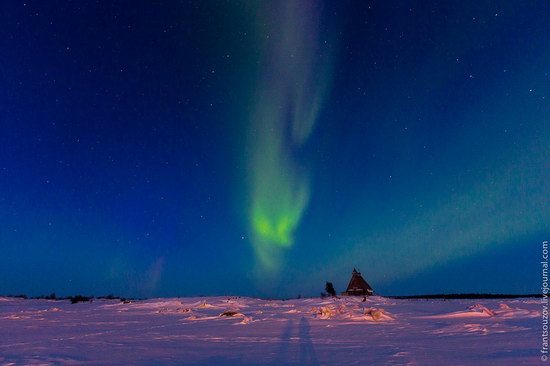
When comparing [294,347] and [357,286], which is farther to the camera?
[357,286]

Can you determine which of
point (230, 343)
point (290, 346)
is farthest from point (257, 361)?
point (230, 343)

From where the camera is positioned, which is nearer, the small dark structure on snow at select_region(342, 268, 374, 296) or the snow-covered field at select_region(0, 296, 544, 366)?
the snow-covered field at select_region(0, 296, 544, 366)

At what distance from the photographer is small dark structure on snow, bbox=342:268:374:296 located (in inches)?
1113

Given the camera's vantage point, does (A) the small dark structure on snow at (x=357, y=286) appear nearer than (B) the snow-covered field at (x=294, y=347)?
No

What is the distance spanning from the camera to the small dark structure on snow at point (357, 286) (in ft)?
92.7

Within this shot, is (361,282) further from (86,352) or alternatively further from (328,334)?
(86,352)

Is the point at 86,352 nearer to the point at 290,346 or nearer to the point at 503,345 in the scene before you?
the point at 290,346

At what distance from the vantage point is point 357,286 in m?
28.7

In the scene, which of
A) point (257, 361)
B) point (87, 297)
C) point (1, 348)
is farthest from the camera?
point (87, 297)

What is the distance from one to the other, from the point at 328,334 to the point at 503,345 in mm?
2666

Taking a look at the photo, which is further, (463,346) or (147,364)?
(463,346)

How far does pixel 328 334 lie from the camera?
6219 mm

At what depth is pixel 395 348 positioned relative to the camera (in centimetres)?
456

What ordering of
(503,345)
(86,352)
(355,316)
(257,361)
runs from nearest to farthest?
(257,361), (503,345), (86,352), (355,316)
